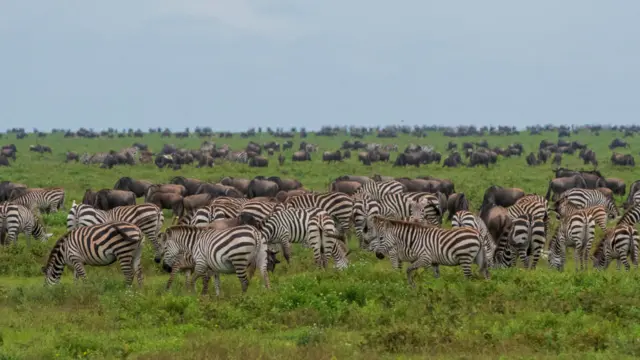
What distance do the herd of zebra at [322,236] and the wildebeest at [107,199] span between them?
5.95 m

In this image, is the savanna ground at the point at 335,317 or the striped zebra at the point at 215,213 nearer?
the savanna ground at the point at 335,317

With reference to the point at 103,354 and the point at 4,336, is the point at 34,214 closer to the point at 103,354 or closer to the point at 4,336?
the point at 4,336

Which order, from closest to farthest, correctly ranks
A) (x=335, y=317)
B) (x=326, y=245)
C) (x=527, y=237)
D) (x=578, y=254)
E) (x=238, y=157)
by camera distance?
(x=335, y=317), (x=326, y=245), (x=527, y=237), (x=578, y=254), (x=238, y=157)

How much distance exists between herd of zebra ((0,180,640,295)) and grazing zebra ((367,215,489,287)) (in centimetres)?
2

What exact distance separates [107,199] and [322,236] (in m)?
13.9

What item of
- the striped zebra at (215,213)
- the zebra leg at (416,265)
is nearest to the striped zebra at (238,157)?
the striped zebra at (215,213)

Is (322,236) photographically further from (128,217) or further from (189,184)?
(189,184)

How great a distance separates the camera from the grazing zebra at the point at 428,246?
18.3 meters

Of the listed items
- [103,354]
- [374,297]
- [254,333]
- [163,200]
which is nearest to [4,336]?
[103,354]

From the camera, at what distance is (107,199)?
32875 mm

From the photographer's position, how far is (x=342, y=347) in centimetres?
1362

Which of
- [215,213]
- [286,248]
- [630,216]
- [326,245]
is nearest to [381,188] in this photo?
[215,213]

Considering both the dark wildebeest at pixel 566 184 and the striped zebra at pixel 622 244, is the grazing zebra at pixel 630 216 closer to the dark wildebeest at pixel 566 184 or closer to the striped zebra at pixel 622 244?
the striped zebra at pixel 622 244

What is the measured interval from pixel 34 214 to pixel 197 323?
518 inches
